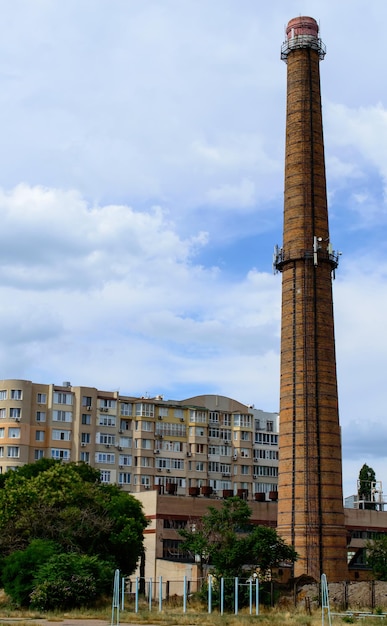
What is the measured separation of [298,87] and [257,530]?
1221 inches

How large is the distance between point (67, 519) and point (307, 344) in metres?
19.2

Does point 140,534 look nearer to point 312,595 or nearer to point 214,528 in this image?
point 214,528

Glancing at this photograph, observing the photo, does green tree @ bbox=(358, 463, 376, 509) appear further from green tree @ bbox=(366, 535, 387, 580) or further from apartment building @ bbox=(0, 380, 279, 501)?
green tree @ bbox=(366, 535, 387, 580)

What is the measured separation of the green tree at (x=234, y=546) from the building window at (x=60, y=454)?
113 feet

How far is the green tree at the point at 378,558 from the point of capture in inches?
2392

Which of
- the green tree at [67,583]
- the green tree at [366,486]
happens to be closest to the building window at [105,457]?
the green tree at [366,486]

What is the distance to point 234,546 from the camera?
1911 inches

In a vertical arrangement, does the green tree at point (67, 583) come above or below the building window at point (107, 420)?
below

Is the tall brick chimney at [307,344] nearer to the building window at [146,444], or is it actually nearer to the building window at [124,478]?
the building window at [124,478]

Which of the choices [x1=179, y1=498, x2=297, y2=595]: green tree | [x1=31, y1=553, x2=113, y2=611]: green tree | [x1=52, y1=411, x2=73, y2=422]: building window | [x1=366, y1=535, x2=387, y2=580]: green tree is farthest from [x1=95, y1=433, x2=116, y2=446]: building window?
[x1=31, y1=553, x2=113, y2=611]: green tree

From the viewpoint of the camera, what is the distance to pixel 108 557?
171 ft

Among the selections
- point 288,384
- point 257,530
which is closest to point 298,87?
point 288,384

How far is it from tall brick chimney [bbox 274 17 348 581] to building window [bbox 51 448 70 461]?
3142 cm

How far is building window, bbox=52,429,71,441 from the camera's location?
276 ft
